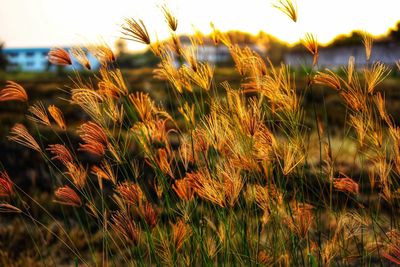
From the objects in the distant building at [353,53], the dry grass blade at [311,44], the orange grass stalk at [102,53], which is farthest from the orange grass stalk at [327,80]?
the distant building at [353,53]

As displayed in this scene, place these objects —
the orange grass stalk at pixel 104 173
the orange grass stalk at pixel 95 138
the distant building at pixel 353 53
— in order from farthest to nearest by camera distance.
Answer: the distant building at pixel 353 53 < the orange grass stalk at pixel 104 173 < the orange grass stalk at pixel 95 138

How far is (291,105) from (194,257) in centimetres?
69

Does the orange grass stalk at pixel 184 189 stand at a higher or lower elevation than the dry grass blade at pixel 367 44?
lower

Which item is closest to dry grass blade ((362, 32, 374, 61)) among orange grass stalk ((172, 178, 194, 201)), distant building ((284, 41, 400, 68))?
orange grass stalk ((172, 178, 194, 201))

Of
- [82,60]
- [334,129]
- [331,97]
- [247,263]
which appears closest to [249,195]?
[247,263]

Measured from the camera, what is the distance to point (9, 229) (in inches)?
165

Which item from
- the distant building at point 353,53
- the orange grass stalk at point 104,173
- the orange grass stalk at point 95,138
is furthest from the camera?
the distant building at point 353,53

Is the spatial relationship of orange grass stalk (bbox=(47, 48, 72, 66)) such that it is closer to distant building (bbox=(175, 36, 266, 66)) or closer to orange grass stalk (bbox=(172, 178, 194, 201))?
distant building (bbox=(175, 36, 266, 66))

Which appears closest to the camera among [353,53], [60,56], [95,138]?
[95,138]

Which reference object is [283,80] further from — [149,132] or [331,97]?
[331,97]

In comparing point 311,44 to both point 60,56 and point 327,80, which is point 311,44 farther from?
point 60,56

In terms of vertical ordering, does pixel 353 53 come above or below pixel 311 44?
below

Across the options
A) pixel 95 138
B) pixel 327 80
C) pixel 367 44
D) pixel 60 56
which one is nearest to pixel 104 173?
pixel 95 138

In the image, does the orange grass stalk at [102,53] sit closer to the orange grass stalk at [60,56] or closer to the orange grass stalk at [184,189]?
the orange grass stalk at [60,56]
